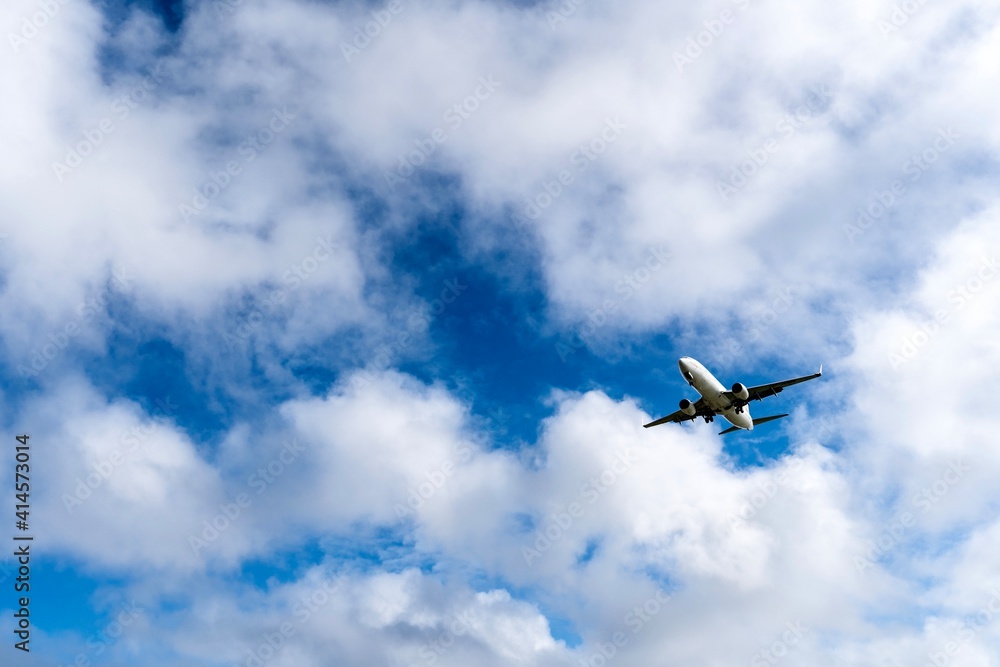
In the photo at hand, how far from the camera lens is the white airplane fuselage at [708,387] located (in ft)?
420

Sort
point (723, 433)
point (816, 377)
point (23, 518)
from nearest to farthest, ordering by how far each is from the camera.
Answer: point (23, 518)
point (816, 377)
point (723, 433)

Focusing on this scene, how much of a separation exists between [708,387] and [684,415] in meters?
13.6

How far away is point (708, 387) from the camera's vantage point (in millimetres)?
130250

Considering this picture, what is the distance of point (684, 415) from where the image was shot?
468ft

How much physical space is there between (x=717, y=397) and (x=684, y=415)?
11930 millimetres

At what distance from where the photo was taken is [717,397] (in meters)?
132

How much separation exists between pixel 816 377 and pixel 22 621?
349 ft

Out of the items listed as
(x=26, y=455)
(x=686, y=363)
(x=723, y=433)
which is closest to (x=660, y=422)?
(x=723, y=433)

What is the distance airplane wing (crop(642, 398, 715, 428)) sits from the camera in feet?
453

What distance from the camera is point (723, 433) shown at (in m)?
146

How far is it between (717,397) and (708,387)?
9.17 feet

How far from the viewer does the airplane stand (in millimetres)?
128625

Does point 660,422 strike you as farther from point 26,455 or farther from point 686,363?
point 26,455

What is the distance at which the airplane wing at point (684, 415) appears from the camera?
13812 cm
